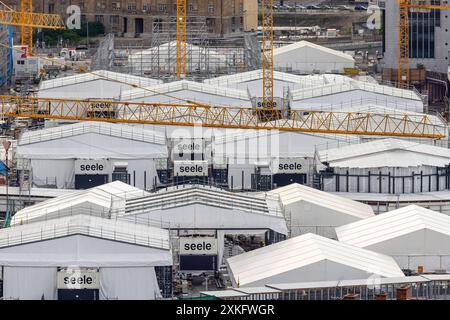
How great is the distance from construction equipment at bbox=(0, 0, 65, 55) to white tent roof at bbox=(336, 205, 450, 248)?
60.0 feet

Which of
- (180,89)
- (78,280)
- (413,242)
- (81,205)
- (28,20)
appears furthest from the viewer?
(28,20)

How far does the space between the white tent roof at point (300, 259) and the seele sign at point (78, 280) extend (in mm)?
1163

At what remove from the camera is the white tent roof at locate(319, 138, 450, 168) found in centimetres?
2231

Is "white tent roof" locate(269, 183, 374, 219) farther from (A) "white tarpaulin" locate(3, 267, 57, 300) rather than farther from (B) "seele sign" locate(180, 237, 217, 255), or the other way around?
(A) "white tarpaulin" locate(3, 267, 57, 300)

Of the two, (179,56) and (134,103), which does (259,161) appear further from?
(179,56)

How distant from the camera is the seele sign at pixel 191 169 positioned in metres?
22.6

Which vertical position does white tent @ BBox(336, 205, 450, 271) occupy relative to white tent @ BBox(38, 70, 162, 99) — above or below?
below

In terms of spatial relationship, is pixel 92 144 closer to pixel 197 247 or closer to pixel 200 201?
pixel 200 201

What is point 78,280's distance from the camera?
1590cm

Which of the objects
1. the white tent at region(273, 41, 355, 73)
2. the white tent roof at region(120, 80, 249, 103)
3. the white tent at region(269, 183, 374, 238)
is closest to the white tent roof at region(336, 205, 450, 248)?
the white tent at region(269, 183, 374, 238)

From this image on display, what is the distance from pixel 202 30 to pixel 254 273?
23.0m

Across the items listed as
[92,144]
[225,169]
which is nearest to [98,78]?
[92,144]

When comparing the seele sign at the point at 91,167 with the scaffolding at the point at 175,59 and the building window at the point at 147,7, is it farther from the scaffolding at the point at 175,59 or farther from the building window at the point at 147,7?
the building window at the point at 147,7

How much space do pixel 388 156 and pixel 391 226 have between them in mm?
4374
